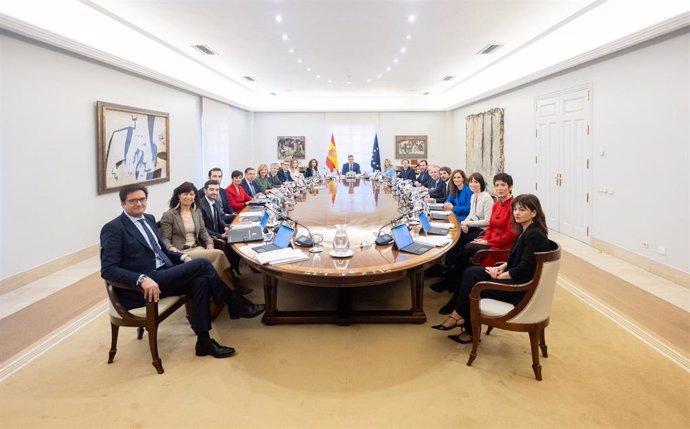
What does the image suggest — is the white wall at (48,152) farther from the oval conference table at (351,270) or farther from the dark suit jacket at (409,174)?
the dark suit jacket at (409,174)

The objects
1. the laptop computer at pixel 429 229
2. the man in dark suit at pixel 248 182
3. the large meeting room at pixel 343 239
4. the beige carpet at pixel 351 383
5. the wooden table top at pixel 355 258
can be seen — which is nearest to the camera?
the beige carpet at pixel 351 383

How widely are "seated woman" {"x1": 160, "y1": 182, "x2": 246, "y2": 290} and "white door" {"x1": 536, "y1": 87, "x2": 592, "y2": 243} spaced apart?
518 cm

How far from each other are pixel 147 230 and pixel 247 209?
255cm

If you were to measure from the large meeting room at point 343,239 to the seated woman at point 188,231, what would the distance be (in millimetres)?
22

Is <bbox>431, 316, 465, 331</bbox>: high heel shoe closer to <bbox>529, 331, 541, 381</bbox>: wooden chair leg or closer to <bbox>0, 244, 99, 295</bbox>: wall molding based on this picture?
<bbox>529, 331, 541, 381</bbox>: wooden chair leg

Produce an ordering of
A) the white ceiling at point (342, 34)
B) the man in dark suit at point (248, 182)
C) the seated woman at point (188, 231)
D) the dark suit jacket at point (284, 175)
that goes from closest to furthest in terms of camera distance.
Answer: the seated woman at point (188, 231)
the white ceiling at point (342, 34)
the man in dark suit at point (248, 182)
the dark suit jacket at point (284, 175)

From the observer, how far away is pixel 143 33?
626 centimetres

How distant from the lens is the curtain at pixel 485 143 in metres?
9.20

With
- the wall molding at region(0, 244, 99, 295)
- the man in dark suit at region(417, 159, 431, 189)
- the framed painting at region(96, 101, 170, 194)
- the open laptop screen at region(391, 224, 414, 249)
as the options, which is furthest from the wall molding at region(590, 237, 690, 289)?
the framed painting at region(96, 101, 170, 194)

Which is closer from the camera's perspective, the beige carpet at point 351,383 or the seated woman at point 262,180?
the beige carpet at point 351,383

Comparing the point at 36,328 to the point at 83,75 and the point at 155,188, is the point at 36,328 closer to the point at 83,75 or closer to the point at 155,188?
the point at 83,75

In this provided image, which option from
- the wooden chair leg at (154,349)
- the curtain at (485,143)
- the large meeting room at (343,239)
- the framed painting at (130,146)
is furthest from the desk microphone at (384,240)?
the curtain at (485,143)

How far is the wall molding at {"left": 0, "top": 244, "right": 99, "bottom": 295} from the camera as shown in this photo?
3979 millimetres

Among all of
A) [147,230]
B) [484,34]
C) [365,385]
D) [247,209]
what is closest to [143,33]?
[247,209]
